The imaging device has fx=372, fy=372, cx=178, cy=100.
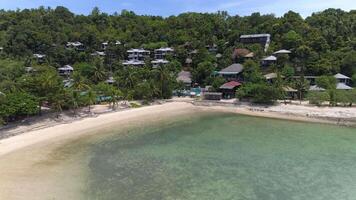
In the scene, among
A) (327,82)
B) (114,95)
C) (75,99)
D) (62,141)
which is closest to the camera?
(62,141)

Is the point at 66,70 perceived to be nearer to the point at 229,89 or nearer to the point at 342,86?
the point at 229,89

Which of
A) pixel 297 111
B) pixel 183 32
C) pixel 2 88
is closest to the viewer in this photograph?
pixel 2 88

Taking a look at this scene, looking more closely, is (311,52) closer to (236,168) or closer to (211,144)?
(211,144)

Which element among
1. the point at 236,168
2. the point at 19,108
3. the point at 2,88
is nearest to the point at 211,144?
the point at 236,168

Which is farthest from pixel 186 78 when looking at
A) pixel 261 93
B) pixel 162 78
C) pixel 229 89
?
pixel 261 93

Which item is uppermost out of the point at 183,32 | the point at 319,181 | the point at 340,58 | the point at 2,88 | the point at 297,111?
the point at 183,32

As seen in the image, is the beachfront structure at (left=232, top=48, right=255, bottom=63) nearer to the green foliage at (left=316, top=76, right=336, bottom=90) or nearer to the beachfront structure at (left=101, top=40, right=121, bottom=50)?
the green foliage at (left=316, top=76, right=336, bottom=90)

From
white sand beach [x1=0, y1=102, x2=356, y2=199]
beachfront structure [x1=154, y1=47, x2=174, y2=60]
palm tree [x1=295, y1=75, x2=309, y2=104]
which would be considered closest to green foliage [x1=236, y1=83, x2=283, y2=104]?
white sand beach [x1=0, y1=102, x2=356, y2=199]

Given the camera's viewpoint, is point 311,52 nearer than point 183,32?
Yes
